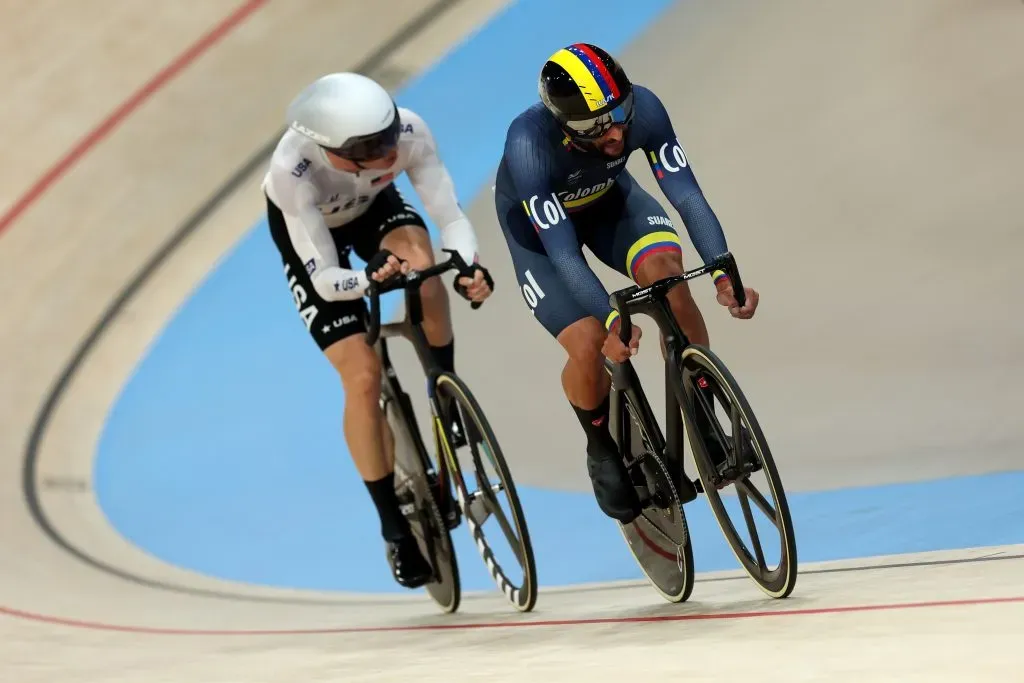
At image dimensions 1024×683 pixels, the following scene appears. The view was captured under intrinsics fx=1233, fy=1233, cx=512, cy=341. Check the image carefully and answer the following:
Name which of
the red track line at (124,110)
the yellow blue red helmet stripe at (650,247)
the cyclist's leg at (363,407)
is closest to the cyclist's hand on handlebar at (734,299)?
the yellow blue red helmet stripe at (650,247)

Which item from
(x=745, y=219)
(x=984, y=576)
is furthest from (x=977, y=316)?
(x=984, y=576)

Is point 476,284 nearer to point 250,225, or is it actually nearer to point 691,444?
point 691,444

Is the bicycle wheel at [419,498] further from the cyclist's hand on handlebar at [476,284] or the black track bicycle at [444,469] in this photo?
the cyclist's hand on handlebar at [476,284]

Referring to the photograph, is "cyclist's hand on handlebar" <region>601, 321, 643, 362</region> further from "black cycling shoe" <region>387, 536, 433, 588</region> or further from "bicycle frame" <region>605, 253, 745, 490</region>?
"black cycling shoe" <region>387, 536, 433, 588</region>

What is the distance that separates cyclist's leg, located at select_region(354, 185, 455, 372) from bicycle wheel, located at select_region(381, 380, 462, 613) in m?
0.21

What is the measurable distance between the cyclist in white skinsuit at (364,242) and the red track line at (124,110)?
3477 mm

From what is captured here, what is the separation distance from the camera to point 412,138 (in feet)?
11.0

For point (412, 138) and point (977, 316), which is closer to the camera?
point (412, 138)

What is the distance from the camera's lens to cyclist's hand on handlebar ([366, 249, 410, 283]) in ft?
10.2

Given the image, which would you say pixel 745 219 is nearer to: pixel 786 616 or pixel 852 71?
pixel 852 71

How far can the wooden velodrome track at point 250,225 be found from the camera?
2336 millimetres

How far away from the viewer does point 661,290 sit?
2.60m

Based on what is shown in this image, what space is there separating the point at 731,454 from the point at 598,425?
45 centimetres

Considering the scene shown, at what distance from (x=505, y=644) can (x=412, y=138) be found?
140cm
